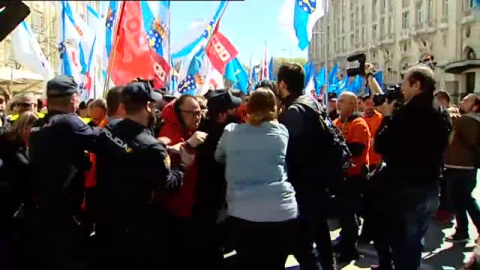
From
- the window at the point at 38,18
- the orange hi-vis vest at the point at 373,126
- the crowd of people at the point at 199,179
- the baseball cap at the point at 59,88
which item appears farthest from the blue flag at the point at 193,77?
the window at the point at 38,18

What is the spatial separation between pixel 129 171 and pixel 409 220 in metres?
2.13

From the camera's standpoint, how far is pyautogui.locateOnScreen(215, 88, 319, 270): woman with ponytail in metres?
2.97

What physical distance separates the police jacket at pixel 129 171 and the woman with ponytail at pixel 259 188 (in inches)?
15.9

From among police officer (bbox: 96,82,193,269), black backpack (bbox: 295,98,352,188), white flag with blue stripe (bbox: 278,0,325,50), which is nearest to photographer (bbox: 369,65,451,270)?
black backpack (bbox: 295,98,352,188)

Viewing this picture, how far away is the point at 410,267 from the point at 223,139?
1829mm

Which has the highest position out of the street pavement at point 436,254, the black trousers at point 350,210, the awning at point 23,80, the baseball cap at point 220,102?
the awning at point 23,80

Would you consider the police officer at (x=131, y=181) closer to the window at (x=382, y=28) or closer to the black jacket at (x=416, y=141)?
the black jacket at (x=416, y=141)

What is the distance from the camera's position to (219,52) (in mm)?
7582

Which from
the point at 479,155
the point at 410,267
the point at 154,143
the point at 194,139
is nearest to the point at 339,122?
the point at 479,155

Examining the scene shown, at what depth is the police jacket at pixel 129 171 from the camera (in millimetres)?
2875

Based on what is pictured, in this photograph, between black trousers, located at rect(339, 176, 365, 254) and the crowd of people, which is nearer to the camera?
the crowd of people

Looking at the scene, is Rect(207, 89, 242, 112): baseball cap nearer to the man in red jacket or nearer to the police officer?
the man in red jacket

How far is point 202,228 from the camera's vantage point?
12.2 feet

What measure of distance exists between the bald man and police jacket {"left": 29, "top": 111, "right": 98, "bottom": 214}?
8.84ft
